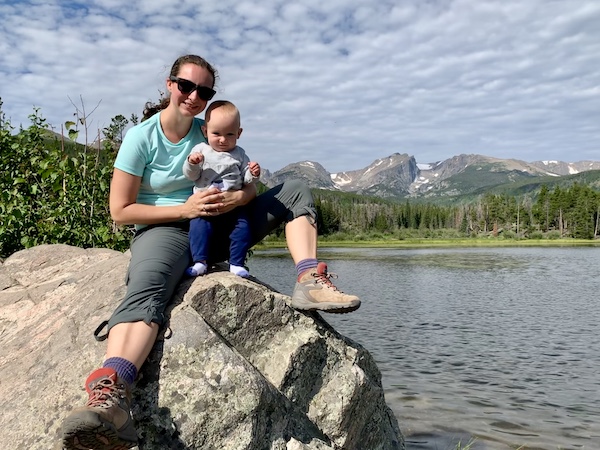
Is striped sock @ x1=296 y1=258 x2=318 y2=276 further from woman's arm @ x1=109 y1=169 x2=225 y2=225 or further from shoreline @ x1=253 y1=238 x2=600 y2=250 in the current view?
shoreline @ x1=253 y1=238 x2=600 y2=250

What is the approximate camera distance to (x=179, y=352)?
3.87 meters

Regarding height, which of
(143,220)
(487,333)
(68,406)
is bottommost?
(487,333)

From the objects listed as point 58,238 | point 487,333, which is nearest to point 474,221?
point 487,333

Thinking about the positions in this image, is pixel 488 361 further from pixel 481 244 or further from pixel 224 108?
pixel 481 244

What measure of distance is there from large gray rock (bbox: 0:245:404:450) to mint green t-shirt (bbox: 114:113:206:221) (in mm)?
816

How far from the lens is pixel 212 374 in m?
3.82

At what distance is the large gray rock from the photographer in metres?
3.66

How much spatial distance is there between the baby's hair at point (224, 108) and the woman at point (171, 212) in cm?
8

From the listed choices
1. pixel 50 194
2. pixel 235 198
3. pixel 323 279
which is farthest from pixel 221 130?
pixel 50 194

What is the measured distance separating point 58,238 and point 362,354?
23.3ft

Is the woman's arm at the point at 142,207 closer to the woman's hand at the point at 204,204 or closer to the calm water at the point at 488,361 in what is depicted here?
the woman's hand at the point at 204,204

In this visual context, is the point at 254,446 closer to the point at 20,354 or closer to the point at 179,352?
the point at 179,352

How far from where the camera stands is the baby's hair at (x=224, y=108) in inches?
183

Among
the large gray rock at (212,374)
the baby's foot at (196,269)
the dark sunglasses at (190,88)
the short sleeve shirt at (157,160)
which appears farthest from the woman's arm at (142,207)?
the dark sunglasses at (190,88)
